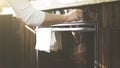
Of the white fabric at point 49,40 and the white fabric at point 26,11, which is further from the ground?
the white fabric at point 26,11

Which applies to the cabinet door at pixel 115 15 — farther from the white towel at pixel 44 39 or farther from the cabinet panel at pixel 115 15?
the white towel at pixel 44 39

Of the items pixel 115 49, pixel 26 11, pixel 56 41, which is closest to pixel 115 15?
pixel 115 49

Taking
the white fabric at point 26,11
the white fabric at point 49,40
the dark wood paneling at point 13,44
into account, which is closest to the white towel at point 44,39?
the white fabric at point 49,40

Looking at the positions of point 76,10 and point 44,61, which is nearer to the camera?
point 76,10

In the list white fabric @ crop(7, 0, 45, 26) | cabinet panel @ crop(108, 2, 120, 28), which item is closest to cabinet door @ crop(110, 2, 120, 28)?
cabinet panel @ crop(108, 2, 120, 28)

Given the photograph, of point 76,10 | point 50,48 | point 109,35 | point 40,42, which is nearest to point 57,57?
point 50,48

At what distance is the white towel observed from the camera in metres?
1.61

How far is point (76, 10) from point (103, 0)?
7.7 inches

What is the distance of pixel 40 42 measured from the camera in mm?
A: 1710

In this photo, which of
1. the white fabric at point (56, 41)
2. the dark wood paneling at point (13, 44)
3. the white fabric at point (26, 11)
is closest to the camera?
the white fabric at point (26, 11)

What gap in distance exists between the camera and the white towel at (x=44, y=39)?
5.28 ft

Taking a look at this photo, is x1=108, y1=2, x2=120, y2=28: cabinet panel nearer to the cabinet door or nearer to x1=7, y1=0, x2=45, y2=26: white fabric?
the cabinet door

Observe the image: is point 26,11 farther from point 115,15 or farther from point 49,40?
point 49,40

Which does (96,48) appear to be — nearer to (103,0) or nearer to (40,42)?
(103,0)
